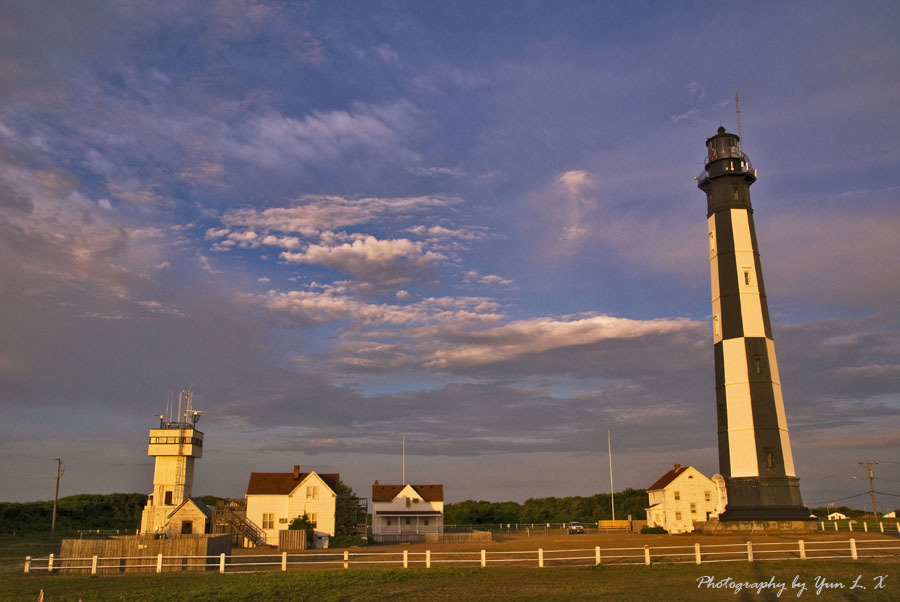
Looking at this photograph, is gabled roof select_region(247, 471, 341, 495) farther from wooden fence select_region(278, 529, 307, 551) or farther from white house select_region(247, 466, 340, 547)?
wooden fence select_region(278, 529, 307, 551)

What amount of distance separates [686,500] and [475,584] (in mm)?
37920

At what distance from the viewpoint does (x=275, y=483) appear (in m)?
52.9

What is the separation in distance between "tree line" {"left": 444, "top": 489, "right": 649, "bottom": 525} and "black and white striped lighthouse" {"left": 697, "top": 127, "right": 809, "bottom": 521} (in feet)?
135

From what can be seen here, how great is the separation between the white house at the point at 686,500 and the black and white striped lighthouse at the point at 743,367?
1270cm

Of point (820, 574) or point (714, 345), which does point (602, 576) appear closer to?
point (820, 574)

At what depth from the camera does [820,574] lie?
22391 mm

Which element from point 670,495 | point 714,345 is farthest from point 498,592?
point 670,495

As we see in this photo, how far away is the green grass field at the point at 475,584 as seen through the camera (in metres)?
19.4

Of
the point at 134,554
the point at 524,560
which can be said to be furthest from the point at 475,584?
the point at 134,554

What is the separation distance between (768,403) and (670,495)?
16.2 metres

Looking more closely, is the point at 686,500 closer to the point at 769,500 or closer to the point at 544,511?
Answer: the point at 769,500

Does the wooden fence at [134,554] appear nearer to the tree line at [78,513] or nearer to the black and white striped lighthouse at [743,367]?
the black and white striped lighthouse at [743,367]

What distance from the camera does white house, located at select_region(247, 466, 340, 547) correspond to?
167 ft

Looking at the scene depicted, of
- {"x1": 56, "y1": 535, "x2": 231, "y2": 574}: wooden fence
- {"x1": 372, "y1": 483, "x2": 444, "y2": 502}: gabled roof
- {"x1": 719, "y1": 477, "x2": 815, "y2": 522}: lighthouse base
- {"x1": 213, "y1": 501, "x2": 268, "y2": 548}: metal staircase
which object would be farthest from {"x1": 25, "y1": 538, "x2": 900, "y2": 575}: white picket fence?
{"x1": 372, "y1": 483, "x2": 444, "y2": 502}: gabled roof
